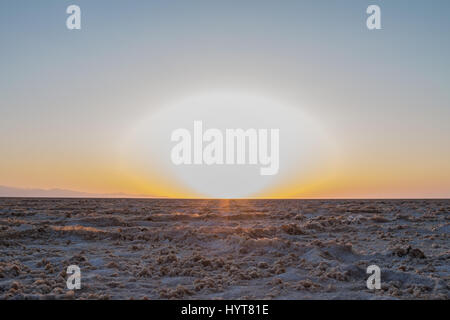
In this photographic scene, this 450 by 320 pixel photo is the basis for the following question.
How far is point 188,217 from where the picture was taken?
135 feet

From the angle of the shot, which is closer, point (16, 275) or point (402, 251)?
point (16, 275)

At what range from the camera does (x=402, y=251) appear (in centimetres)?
1922

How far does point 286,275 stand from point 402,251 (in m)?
7.23
